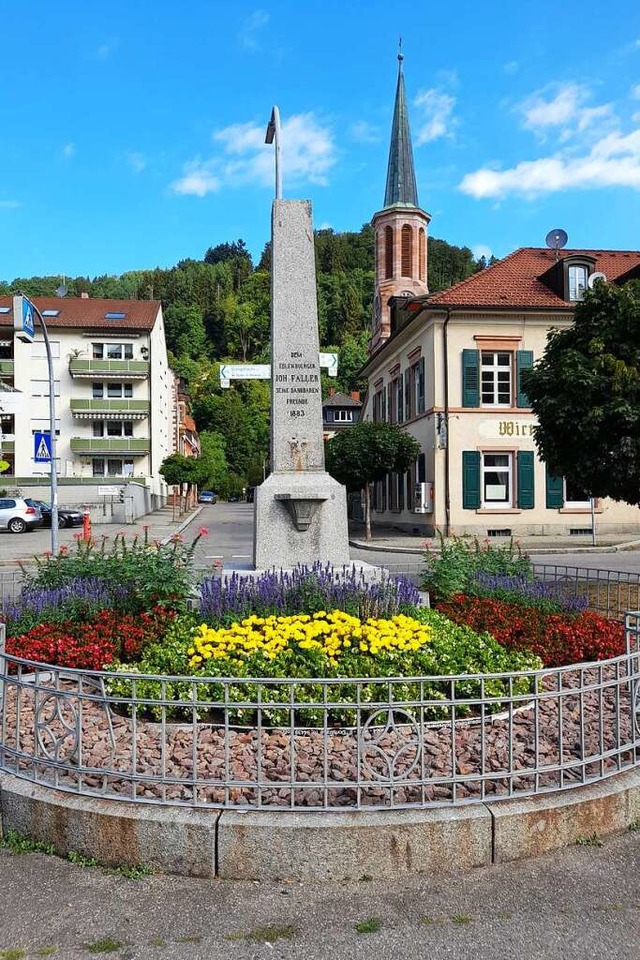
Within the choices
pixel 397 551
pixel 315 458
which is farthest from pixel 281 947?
pixel 397 551

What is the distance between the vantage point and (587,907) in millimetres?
3082

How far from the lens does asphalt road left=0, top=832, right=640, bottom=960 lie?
2.80 meters

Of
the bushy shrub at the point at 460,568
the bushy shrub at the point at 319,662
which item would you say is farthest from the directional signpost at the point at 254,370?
the bushy shrub at the point at 319,662

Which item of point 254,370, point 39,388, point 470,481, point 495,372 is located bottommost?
point 470,481

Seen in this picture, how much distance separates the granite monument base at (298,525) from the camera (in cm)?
840

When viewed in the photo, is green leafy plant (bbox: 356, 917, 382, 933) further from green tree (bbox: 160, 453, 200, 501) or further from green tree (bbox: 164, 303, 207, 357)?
green tree (bbox: 164, 303, 207, 357)

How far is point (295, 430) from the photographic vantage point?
8883 millimetres

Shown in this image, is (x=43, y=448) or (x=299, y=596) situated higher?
(x=43, y=448)

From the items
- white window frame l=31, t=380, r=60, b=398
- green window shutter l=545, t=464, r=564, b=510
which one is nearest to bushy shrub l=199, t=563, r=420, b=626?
green window shutter l=545, t=464, r=564, b=510

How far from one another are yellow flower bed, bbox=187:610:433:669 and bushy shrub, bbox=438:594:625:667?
1186 mm

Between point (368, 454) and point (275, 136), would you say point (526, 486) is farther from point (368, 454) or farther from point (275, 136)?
point (275, 136)

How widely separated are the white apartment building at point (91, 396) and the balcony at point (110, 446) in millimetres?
68

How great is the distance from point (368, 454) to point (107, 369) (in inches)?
1153

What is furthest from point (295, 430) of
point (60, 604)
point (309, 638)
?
point (309, 638)
